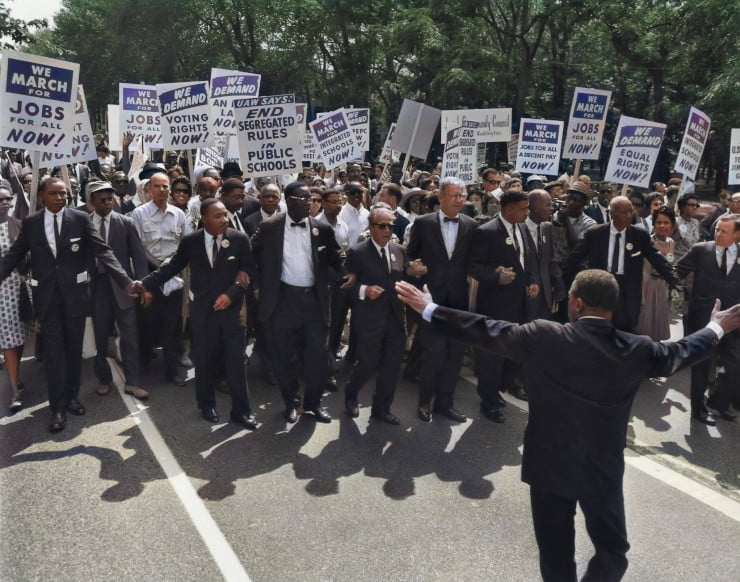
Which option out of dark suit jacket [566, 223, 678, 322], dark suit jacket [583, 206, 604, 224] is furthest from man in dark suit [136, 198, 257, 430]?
dark suit jacket [583, 206, 604, 224]

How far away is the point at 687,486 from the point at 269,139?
539 cm

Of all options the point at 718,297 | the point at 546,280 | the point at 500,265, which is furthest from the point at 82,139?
the point at 718,297

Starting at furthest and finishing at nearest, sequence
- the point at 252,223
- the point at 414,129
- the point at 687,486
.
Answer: the point at 414,129, the point at 252,223, the point at 687,486

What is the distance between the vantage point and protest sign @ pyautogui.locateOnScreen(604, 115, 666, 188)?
9453mm

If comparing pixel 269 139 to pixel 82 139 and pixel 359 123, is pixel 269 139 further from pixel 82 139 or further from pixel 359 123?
pixel 359 123

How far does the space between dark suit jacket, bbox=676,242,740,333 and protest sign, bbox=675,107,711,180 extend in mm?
3355

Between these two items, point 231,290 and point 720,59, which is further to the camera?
point 720,59

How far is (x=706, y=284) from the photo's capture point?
6504 millimetres

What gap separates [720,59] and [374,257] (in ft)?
77.4

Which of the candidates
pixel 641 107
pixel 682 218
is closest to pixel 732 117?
pixel 641 107

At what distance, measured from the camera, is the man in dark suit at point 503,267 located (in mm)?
6090

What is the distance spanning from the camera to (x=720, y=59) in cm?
Answer: 2470

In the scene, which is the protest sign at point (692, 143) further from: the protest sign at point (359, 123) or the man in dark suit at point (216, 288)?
the man in dark suit at point (216, 288)

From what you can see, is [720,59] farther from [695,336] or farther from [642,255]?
[695,336]
